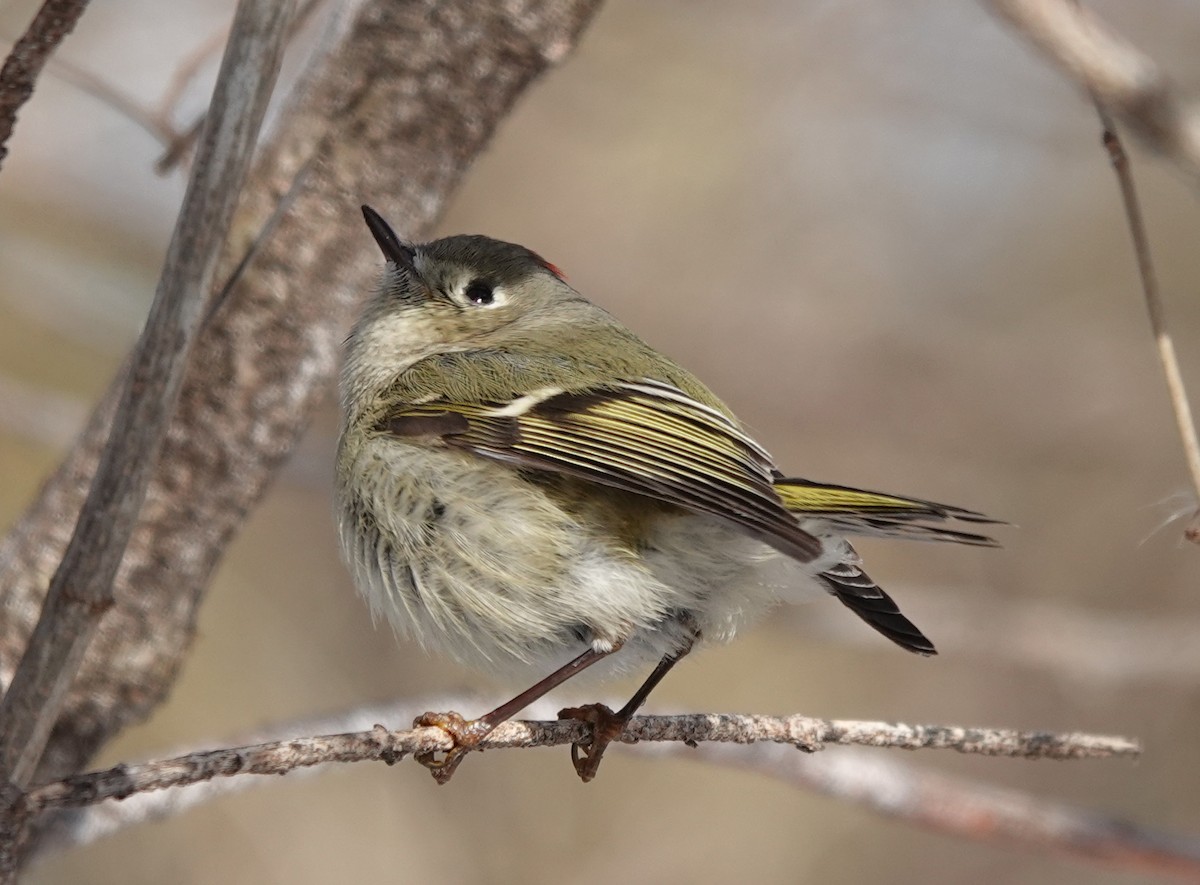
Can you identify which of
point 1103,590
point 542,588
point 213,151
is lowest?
point 542,588

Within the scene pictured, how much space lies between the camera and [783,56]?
163 inches

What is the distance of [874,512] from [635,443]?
1.03 ft

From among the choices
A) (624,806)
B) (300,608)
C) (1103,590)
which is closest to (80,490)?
(300,608)

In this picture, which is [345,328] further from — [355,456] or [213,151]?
[213,151]

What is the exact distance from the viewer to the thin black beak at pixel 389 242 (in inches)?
73.6

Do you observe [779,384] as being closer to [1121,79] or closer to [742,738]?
[742,738]

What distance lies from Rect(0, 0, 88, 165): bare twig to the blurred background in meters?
2.45

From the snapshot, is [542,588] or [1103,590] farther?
[1103,590]

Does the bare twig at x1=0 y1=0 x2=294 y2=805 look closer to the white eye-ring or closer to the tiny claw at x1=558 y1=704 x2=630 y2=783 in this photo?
the tiny claw at x1=558 y1=704 x2=630 y2=783

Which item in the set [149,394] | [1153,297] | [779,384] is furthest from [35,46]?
[779,384]

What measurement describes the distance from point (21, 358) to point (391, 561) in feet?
10.3

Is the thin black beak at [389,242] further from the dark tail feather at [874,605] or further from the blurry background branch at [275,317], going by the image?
the dark tail feather at [874,605]

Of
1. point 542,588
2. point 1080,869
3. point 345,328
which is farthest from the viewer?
point 1080,869

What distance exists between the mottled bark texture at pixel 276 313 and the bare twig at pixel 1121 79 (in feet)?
4.36
